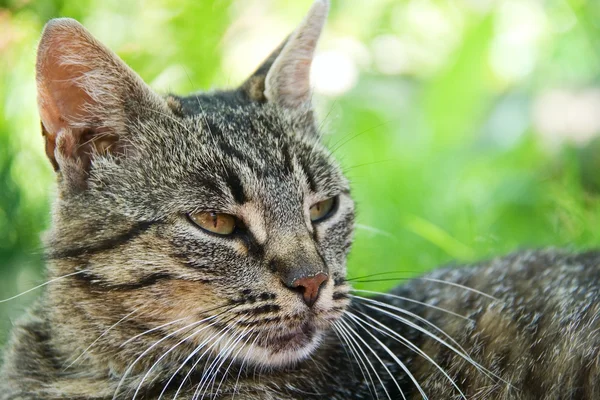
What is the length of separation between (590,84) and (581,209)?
1942 mm

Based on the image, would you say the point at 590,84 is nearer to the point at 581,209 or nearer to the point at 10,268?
the point at 581,209

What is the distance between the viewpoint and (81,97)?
7.32 ft

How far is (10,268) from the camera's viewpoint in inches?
136

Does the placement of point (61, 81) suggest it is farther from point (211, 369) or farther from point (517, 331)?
point (517, 331)

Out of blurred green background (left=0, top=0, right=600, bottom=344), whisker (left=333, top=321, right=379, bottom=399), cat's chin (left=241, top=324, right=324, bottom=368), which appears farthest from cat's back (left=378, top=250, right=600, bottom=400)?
blurred green background (left=0, top=0, right=600, bottom=344)

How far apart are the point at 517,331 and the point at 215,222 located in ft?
3.53

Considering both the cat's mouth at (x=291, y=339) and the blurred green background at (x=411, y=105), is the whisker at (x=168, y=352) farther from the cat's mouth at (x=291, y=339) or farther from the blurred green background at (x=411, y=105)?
the blurred green background at (x=411, y=105)

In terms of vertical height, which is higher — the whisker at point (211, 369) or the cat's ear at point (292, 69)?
the cat's ear at point (292, 69)

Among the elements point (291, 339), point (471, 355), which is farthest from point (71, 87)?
point (471, 355)

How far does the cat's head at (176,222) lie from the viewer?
2035 millimetres

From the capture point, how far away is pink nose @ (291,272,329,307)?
1.99 meters

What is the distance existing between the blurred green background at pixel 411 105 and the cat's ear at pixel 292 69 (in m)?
0.37

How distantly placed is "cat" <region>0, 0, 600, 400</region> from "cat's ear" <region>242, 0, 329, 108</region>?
168 millimetres

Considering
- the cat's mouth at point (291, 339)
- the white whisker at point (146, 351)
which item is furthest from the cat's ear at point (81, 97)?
the cat's mouth at point (291, 339)
